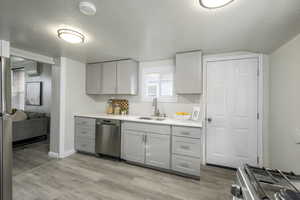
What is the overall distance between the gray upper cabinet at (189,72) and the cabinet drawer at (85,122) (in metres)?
2.01

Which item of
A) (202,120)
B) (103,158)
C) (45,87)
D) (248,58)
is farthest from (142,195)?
(45,87)

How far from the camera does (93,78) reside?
132 inches

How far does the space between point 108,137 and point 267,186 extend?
Result: 258 centimetres

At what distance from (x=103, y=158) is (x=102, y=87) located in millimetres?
1683

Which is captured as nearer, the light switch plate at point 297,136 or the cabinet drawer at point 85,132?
the light switch plate at point 297,136

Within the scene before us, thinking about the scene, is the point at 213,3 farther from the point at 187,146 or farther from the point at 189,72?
the point at 187,146

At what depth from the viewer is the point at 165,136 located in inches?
90.9

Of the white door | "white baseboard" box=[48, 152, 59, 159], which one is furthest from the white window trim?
"white baseboard" box=[48, 152, 59, 159]

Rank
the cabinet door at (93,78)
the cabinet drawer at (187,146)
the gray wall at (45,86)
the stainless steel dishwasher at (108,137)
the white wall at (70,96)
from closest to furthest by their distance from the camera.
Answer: the cabinet drawer at (187,146) → the stainless steel dishwasher at (108,137) → the white wall at (70,96) → the cabinet door at (93,78) → the gray wall at (45,86)

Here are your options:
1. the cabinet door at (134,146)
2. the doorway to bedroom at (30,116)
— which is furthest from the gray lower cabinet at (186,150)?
the doorway to bedroom at (30,116)

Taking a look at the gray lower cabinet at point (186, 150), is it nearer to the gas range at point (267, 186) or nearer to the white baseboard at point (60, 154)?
the gas range at point (267, 186)

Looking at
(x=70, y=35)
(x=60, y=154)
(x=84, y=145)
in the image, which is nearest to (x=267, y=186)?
(x=70, y=35)

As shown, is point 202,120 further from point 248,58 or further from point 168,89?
point 248,58

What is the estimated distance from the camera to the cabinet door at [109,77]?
123 inches
